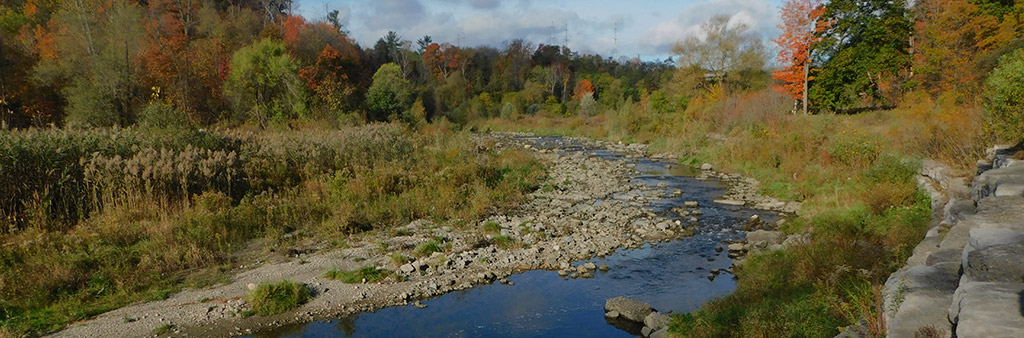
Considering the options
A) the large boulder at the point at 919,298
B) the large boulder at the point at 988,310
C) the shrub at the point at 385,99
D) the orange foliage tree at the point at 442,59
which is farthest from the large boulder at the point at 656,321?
the orange foliage tree at the point at 442,59

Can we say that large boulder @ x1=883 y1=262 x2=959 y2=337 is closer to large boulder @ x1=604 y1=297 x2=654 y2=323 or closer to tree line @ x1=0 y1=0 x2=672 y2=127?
large boulder @ x1=604 y1=297 x2=654 y2=323

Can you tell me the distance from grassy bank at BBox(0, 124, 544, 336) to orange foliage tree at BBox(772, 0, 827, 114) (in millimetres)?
25530

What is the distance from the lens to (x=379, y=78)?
1340 inches

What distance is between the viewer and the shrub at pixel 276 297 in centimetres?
Result: 765

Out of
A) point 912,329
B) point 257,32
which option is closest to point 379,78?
point 257,32

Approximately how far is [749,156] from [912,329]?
1986 centimetres

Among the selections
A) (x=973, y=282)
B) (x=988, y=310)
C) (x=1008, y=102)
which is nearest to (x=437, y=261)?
(x=973, y=282)

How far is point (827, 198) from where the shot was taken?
13.2 metres

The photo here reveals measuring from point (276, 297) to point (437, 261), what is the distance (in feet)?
9.57

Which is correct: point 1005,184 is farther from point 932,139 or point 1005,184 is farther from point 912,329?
point 932,139

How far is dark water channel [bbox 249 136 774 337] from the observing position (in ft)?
24.3

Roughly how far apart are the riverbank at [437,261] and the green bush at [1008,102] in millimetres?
5084

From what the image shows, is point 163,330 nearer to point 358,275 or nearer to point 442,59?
point 358,275

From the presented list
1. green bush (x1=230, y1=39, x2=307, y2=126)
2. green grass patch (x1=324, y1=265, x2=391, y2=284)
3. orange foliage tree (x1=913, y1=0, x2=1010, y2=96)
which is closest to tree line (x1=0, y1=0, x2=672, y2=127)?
green bush (x1=230, y1=39, x2=307, y2=126)
